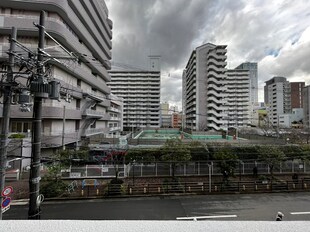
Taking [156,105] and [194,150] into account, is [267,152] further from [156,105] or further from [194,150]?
[156,105]

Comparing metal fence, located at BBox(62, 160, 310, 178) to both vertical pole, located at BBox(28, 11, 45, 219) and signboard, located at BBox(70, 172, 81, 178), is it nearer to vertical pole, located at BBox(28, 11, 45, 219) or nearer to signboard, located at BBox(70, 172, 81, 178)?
signboard, located at BBox(70, 172, 81, 178)

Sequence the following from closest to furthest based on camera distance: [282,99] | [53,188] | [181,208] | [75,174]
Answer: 1. [181,208]
2. [53,188]
3. [75,174]
4. [282,99]

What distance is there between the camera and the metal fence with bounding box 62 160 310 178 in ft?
55.3

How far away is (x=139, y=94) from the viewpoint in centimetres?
→ 7831

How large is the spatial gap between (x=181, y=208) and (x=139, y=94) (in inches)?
2729

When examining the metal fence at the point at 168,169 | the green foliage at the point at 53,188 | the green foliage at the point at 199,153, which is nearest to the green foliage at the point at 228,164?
the metal fence at the point at 168,169

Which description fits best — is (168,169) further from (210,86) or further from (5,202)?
(210,86)

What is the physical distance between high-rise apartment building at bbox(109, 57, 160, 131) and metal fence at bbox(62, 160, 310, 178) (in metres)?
57.7

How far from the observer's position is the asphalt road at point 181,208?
34.1ft

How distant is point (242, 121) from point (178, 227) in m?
76.6

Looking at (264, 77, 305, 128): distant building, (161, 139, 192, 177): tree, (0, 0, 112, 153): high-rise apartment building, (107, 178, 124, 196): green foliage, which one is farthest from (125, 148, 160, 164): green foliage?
(264, 77, 305, 128): distant building

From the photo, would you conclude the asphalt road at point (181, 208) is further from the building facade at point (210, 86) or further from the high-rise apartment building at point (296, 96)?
the high-rise apartment building at point (296, 96)

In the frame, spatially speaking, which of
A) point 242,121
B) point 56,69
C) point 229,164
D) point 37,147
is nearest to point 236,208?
point 229,164

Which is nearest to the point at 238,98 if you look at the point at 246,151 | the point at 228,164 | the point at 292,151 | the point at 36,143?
the point at 292,151
